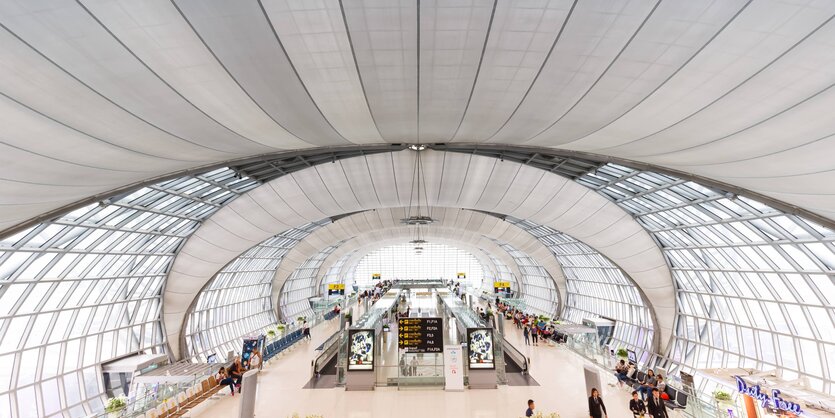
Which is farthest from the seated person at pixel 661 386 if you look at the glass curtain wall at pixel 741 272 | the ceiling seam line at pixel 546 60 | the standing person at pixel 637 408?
the ceiling seam line at pixel 546 60

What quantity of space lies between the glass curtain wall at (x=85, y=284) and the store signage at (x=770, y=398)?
78.0ft

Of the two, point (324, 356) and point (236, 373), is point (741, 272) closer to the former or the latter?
point (324, 356)

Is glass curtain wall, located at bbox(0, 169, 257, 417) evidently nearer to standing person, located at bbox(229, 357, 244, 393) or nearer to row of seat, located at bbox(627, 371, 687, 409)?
standing person, located at bbox(229, 357, 244, 393)

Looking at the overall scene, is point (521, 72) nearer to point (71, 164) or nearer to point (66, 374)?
point (71, 164)

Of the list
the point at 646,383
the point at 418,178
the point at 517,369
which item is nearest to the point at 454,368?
the point at 517,369

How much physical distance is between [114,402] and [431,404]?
37.0 feet

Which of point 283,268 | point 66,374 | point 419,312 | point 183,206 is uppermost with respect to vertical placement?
point 183,206

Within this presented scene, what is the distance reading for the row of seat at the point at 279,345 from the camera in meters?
18.7

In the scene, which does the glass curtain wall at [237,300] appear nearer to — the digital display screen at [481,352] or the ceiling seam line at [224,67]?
the digital display screen at [481,352]

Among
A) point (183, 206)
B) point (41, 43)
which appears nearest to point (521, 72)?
point (41, 43)

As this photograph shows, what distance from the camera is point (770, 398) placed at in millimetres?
11953

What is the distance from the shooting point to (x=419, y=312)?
97.9 ft

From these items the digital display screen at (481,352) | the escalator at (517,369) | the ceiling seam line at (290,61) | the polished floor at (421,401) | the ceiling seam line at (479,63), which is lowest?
the escalator at (517,369)

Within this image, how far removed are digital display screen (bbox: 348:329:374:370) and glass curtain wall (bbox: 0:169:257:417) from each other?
1115 centimetres
